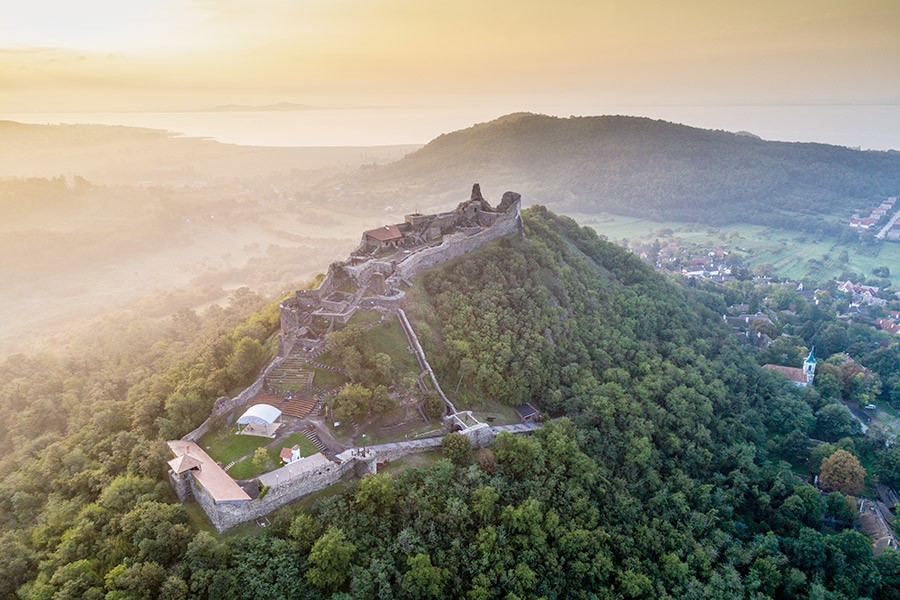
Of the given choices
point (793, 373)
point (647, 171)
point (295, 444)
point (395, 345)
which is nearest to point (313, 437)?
point (295, 444)

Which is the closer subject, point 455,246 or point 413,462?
point 413,462

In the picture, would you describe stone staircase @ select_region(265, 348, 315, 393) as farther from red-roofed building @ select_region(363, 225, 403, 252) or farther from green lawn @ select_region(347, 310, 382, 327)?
red-roofed building @ select_region(363, 225, 403, 252)

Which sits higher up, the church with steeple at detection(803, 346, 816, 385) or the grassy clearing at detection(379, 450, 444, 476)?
the grassy clearing at detection(379, 450, 444, 476)

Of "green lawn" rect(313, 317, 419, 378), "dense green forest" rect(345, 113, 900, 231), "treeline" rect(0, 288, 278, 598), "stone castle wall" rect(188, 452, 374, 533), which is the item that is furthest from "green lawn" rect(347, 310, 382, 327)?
"dense green forest" rect(345, 113, 900, 231)

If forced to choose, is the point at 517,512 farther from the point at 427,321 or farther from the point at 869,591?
the point at 869,591

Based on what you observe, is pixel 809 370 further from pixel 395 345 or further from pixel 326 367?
pixel 326 367

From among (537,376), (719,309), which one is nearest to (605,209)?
(719,309)
